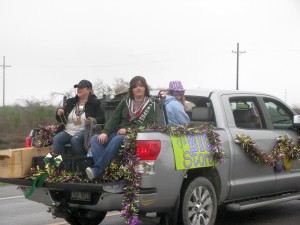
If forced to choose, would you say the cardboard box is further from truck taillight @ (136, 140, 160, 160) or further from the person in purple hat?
the person in purple hat

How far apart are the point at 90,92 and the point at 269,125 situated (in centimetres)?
259

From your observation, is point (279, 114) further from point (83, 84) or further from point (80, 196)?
point (80, 196)

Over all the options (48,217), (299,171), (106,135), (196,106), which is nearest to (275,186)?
(299,171)

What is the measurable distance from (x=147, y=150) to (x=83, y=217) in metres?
1.83

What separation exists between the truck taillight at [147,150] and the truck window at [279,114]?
2768 mm

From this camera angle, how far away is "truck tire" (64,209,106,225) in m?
6.66

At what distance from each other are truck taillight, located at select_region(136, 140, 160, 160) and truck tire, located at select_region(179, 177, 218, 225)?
73 centimetres

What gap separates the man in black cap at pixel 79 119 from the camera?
6750 mm

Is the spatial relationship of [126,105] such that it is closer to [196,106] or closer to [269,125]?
[196,106]

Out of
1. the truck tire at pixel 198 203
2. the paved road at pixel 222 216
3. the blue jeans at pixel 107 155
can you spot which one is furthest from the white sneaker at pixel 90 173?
the paved road at pixel 222 216

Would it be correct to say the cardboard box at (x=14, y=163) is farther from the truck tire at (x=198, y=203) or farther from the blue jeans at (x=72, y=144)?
the truck tire at (x=198, y=203)

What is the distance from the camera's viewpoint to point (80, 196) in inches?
235

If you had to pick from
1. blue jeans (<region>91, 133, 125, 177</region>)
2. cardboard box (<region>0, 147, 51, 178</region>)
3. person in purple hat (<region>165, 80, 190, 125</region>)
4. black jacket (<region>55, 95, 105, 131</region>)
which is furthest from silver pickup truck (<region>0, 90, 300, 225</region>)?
black jacket (<region>55, 95, 105, 131</region>)

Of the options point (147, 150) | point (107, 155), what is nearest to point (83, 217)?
point (107, 155)
